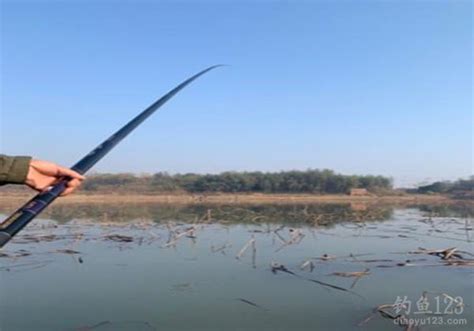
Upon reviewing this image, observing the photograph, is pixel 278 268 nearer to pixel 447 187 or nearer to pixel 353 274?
pixel 353 274

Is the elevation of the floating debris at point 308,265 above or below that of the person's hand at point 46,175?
below

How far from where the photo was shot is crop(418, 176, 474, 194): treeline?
39.3m

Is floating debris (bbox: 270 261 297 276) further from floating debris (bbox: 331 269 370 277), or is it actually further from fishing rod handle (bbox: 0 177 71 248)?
fishing rod handle (bbox: 0 177 71 248)

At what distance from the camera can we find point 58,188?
3.63 feet

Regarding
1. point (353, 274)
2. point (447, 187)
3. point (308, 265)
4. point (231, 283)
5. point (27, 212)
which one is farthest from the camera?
point (447, 187)

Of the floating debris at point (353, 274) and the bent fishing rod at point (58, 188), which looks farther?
the floating debris at point (353, 274)

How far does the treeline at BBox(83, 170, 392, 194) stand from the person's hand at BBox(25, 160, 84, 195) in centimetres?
4003

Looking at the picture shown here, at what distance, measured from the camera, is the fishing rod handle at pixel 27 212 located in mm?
919

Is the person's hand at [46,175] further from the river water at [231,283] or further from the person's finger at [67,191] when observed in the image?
the river water at [231,283]

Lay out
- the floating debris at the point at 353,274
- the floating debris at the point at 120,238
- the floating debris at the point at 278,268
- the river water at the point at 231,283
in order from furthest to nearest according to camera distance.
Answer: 1. the floating debris at the point at 120,238
2. the floating debris at the point at 278,268
3. the floating debris at the point at 353,274
4. the river water at the point at 231,283

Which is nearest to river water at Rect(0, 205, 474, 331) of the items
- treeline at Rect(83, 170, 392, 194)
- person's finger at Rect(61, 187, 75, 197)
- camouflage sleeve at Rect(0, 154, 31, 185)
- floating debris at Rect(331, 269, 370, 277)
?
floating debris at Rect(331, 269, 370, 277)

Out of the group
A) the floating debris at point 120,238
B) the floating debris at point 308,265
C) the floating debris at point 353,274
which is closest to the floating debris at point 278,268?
the floating debris at point 308,265

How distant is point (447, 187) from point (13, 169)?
44158 mm

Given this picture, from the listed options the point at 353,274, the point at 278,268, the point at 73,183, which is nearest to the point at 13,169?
the point at 73,183
